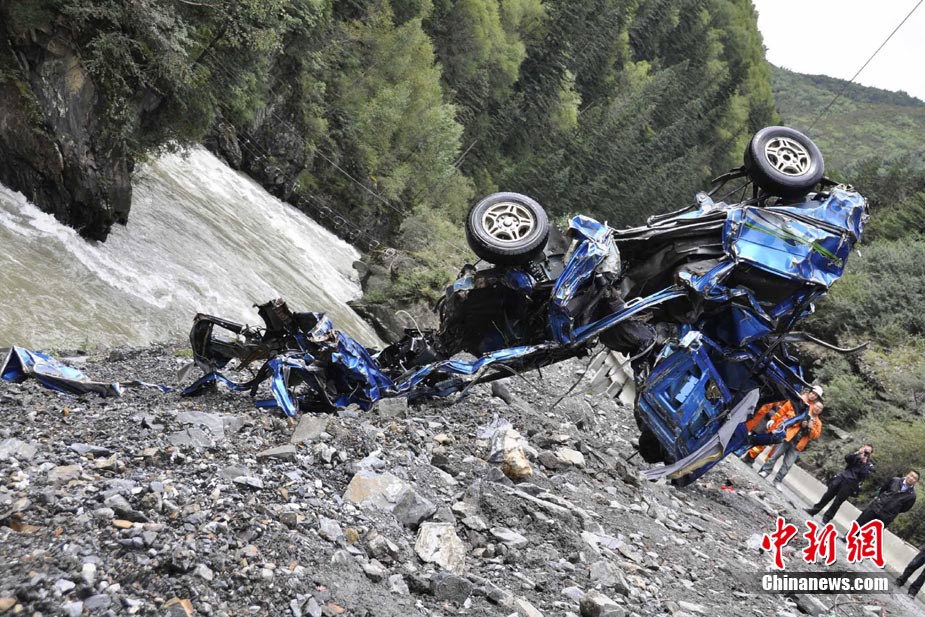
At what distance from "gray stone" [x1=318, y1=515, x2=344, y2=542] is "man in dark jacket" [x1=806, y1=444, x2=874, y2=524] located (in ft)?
34.1

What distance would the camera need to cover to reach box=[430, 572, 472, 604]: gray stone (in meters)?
4.77

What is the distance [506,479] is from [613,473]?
2241 mm

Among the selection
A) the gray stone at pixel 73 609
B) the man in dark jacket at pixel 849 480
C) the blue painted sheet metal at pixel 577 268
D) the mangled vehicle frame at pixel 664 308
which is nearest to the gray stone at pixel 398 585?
the gray stone at pixel 73 609

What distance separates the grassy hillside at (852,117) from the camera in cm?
10581

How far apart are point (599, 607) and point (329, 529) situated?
1744mm

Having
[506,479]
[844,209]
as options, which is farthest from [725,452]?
[844,209]

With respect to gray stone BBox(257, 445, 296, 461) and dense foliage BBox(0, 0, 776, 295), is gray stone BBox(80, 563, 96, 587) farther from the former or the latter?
dense foliage BBox(0, 0, 776, 295)

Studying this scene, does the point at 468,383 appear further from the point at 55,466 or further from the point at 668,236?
the point at 55,466

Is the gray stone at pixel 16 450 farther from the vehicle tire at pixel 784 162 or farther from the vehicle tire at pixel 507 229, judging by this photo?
the vehicle tire at pixel 784 162

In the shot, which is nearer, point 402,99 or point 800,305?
point 800,305

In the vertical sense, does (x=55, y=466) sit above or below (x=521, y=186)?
below

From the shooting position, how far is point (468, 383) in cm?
788

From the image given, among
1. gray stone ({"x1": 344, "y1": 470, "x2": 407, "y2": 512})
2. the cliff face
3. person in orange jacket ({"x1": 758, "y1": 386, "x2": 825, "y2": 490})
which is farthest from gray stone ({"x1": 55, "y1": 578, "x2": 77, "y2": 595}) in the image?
the cliff face

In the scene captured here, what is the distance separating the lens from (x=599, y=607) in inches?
196
